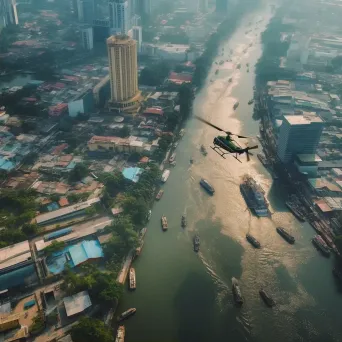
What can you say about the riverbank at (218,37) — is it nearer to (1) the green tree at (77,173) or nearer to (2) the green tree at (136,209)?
(1) the green tree at (77,173)

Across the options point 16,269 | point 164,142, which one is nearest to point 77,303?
point 16,269

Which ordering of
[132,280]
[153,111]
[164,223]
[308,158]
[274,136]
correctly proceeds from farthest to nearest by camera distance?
[153,111]
[274,136]
[308,158]
[164,223]
[132,280]

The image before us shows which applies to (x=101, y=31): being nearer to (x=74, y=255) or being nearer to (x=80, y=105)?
(x=80, y=105)

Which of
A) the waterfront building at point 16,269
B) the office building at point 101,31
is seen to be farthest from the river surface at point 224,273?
the office building at point 101,31

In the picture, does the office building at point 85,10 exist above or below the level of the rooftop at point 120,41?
below

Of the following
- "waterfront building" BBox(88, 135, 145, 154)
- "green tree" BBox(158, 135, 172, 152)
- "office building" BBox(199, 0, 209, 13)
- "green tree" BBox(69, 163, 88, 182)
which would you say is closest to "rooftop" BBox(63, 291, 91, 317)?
"green tree" BBox(69, 163, 88, 182)

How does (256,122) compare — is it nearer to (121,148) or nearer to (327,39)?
(121,148)
